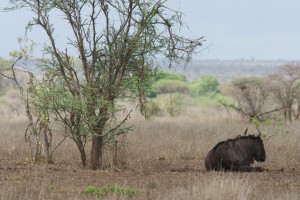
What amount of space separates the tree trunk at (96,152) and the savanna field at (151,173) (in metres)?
0.23

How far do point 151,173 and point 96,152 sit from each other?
1.50 meters

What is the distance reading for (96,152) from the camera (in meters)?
13.4

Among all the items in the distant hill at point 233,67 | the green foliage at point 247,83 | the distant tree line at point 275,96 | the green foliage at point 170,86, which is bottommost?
the distant tree line at point 275,96

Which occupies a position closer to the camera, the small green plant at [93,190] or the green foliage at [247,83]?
the small green plant at [93,190]

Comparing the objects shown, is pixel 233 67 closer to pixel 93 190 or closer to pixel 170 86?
pixel 170 86

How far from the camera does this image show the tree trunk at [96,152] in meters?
13.4

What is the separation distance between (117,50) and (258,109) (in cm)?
1891

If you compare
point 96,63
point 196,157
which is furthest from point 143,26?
point 196,157

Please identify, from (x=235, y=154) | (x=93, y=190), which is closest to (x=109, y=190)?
(x=93, y=190)

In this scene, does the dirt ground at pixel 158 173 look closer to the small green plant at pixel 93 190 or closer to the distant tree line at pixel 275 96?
the small green plant at pixel 93 190

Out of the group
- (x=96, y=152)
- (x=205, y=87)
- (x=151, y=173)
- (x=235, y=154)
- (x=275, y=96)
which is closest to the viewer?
(x=151, y=173)

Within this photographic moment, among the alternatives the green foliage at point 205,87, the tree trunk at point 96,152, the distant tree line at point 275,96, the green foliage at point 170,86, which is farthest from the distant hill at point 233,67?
the tree trunk at point 96,152

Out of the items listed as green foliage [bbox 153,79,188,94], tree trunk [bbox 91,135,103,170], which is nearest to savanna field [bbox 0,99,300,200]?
tree trunk [bbox 91,135,103,170]

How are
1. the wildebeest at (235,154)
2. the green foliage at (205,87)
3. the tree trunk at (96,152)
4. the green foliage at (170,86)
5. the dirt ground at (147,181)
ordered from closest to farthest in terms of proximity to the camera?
1. the dirt ground at (147,181)
2. the wildebeest at (235,154)
3. the tree trunk at (96,152)
4. the green foliage at (170,86)
5. the green foliage at (205,87)
